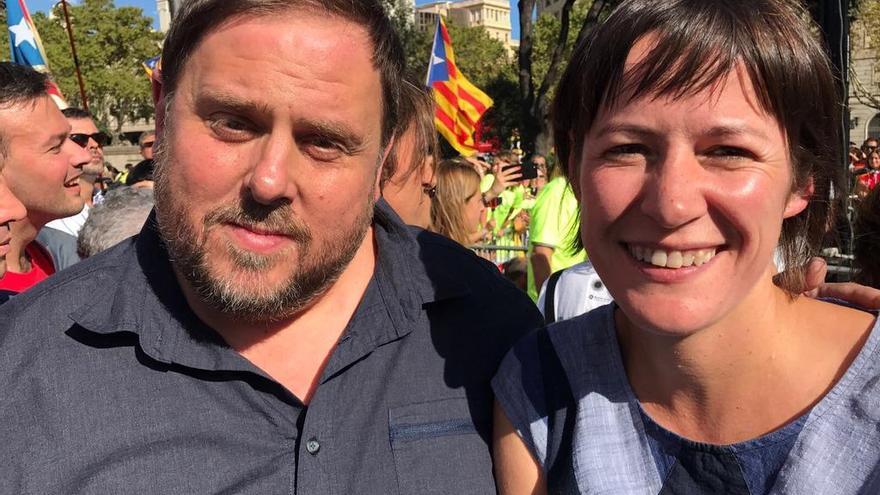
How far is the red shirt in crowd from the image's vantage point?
3420 mm

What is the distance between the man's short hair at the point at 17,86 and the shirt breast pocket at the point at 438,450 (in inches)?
113

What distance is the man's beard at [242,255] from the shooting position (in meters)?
1.85

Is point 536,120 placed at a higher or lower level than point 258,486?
lower

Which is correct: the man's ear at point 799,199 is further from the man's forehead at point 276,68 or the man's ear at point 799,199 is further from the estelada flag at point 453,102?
the estelada flag at point 453,102

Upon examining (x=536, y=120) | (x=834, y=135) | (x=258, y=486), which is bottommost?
(x=536, y=120)

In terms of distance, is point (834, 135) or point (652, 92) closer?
point (652, 92)

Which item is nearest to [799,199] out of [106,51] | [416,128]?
[416,128]

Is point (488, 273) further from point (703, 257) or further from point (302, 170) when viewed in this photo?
point (703, 257)

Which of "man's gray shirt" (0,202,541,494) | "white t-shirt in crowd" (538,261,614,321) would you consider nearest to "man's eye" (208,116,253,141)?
"man's gray shirt" (0,202,541,494)

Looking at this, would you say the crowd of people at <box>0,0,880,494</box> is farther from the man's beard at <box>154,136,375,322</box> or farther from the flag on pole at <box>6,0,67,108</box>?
the flag on pole at <box>6,0,67,108</box>

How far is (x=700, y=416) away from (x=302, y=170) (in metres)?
1.05

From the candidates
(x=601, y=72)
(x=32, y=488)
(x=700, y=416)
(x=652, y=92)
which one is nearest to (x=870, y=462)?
(x=700, y=416)

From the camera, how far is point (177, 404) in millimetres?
1801

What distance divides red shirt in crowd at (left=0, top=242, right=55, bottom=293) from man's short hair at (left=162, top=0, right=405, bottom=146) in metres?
1.87
